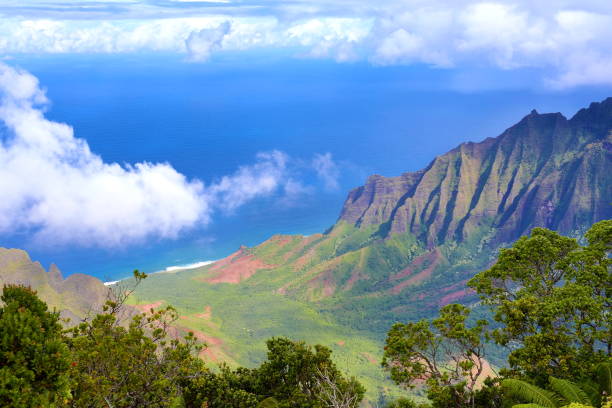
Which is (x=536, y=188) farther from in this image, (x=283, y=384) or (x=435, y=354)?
(x=283, y=384)

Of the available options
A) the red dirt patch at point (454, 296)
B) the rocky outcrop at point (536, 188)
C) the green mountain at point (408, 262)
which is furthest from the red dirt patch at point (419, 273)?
the red dirt patch at point (454, 296)

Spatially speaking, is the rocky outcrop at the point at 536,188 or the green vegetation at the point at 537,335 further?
the rocky outcrop at the point at 536,188

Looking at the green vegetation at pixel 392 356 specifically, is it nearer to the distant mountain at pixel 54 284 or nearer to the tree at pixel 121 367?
the tree at pixel 121 367

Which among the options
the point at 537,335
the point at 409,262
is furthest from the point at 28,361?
the point at 409,262

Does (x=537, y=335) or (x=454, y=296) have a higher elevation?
(x=454, y=296)

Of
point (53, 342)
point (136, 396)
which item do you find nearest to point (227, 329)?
point (136, 396)

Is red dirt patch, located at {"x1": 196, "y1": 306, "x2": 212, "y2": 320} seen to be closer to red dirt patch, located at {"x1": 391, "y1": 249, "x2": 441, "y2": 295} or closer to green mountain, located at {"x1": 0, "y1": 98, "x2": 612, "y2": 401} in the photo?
green mountain, located at {"x1": 0, "y1": 98, "x2": 612, "y2": 401}
